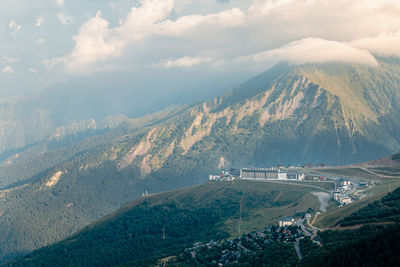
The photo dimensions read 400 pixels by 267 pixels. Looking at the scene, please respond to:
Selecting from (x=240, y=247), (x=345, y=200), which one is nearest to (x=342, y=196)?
(x=345, y=200)

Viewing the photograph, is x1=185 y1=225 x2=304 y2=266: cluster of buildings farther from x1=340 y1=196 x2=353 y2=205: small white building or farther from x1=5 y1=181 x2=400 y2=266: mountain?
x1=340 y1=196 x2=353 y2=205: small white building

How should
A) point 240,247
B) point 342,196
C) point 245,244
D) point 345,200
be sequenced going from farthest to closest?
point 342,196 → point 345,200 → point 240,247 → point 245,244

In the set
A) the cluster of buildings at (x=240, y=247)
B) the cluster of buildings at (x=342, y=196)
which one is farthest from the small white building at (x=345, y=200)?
Result: the cluster of buildings at (x=240, y=247)

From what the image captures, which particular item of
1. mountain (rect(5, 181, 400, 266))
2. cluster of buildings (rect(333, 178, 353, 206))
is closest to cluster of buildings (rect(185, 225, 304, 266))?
mountain (rect(5, 181, 400, 266))

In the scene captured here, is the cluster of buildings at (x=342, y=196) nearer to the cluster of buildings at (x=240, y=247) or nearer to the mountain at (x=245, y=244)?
the mountain at (x=245, y=244)

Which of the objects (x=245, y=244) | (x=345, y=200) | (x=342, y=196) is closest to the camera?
(x=245, y=244)

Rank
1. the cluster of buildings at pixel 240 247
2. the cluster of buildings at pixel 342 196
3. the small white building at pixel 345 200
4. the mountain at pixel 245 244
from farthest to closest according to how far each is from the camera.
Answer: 1. the cluster of buildings at pixel 342 196
2. the small white building at pixel 345 200
3. the cluster of buildings at pixel 240 247
4. the mountain at pixel 245 244

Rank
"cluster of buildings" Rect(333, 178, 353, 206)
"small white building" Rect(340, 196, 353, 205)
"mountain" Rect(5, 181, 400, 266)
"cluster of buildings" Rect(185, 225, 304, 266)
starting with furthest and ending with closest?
"cluster of buildings" Rect(333, 178, 353, 206) → "small white building" Rect(340, 196, 353, 205) → "cluster of buildings" Rect(185, 225, 304, 266) → "mountain" Rect(5, 181, 400, 266)

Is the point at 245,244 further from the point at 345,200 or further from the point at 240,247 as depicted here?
the point at 345,200

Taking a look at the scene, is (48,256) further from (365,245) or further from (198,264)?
(365,245)

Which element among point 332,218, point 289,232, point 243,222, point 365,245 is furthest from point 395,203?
point 243,222

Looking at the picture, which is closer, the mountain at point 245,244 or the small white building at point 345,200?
the mountain at point 245,244

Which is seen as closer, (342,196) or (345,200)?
(345,200)
